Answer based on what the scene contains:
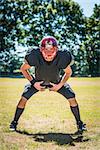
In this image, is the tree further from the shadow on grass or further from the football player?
the shadow on grass

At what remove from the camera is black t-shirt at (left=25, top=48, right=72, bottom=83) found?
20.7 ft

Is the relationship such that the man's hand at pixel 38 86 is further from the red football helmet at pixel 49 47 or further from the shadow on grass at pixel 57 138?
the shadow on grass at pixel 57 138

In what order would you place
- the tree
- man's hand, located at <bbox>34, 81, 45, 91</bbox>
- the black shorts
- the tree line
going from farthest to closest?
the tree → the tree line → the black shorts → man's hand, located at <bbox>34, 81, 45, 91</bbox>

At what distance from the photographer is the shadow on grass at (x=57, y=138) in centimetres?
575

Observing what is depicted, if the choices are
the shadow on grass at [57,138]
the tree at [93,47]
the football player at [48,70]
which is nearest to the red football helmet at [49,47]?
the football player at [48,70]

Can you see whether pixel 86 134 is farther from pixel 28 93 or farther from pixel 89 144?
pixel 28 93

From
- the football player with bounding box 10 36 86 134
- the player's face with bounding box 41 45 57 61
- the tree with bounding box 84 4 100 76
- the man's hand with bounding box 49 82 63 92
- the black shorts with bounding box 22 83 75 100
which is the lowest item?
the tree with bounding box 84 4 100 76

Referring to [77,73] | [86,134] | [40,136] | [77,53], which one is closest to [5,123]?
[40,136]

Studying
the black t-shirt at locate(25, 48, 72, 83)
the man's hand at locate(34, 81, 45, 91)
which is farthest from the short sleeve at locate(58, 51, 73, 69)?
the man's hand at locate(34, 81, 45, 91)

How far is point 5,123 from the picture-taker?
7148 mm

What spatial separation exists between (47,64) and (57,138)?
118 cm

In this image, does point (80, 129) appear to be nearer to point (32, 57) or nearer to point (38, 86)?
point (38, 86)

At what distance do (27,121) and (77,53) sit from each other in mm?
21298

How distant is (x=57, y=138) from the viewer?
597 centimetres
